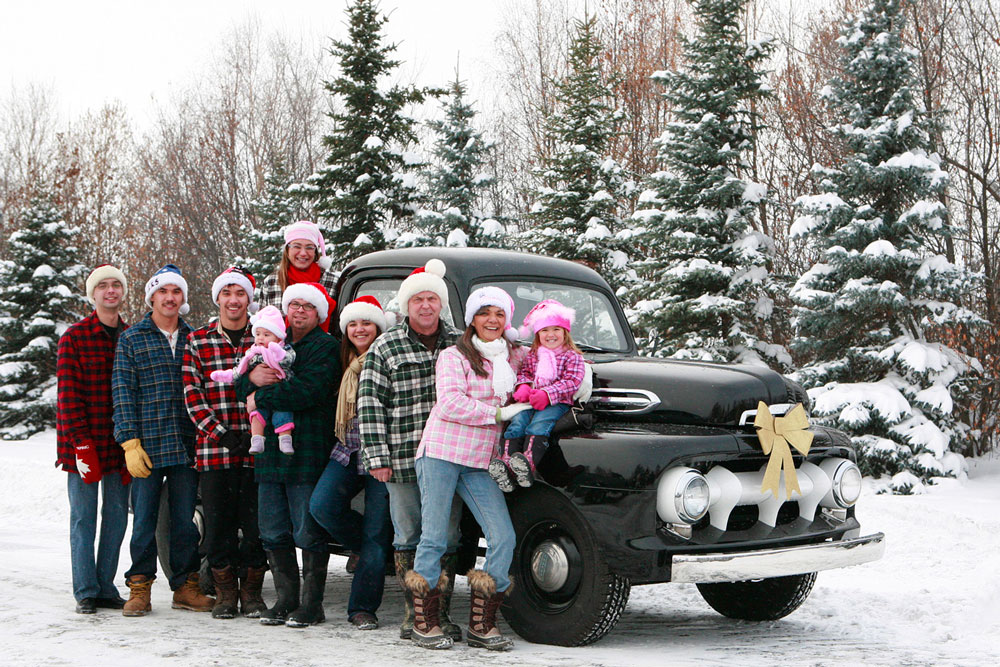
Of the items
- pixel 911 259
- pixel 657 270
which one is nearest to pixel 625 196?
pixel 657 270

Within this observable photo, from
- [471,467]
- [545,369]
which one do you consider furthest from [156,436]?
[545,369]

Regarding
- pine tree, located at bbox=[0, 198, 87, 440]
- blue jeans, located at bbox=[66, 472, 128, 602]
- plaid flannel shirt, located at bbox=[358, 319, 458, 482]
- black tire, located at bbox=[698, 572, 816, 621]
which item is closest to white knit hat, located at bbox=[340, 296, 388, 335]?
plaid flannel shirt, located at bbox=[358, 319, 458, 482]

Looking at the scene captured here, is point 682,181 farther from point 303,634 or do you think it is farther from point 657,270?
point 303,634

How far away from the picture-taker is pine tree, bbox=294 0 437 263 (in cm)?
2012

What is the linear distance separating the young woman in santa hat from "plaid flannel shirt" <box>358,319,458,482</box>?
238 millimetres

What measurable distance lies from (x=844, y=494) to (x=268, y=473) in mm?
3267

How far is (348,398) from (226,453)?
2.99 feet

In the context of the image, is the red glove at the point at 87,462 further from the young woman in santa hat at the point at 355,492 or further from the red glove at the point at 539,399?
the red glove at the point at 539,399

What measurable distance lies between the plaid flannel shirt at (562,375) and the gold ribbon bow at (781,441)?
982mm

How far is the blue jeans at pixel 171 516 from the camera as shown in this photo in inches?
250

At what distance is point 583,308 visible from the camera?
6.82 metres

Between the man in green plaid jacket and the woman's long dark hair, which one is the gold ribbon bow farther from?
the man in green plaid jacket

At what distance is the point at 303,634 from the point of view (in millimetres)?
5754

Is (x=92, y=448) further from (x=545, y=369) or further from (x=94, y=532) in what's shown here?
(x=545, y=369)
